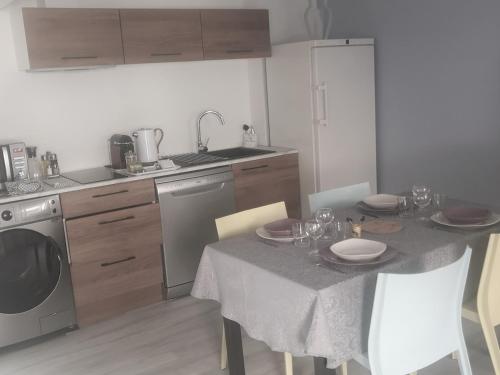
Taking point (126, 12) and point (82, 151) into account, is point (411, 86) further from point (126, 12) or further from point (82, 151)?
point (82, 151)

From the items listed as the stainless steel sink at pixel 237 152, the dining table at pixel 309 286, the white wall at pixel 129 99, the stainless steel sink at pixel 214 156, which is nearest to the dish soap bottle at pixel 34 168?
the white wall at pixel 129 99

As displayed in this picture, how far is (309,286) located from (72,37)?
7.27 feet

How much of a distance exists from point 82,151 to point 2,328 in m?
1.24

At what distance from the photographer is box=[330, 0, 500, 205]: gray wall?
3.42 metres

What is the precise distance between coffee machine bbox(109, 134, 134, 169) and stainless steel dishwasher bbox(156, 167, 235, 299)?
35 cm

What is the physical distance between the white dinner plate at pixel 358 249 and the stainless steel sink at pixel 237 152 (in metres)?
1.88

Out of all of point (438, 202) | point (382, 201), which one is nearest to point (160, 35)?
point (382, 201)

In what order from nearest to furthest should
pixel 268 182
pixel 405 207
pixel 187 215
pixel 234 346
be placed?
pixel 234 346, pixel 405 207, pixel 187 215, pixel 268 182

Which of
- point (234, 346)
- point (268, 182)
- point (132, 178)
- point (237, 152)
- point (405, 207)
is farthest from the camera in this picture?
point (237, 152)

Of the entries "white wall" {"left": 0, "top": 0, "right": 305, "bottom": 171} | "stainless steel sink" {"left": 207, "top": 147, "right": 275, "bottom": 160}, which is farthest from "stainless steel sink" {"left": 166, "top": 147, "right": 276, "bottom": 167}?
"white wall" {"left": 0, "top": 0, "right": 305, "bottom": 171}

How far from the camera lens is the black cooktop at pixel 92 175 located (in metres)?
3.35

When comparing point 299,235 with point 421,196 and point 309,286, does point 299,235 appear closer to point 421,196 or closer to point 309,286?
point 309,286

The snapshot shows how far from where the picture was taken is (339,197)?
2967mm

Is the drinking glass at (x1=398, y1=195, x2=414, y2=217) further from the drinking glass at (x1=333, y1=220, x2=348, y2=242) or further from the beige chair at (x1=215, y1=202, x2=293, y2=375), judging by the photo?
the beige chair at (x1=215, y1=202, x2=293, y2=375)
